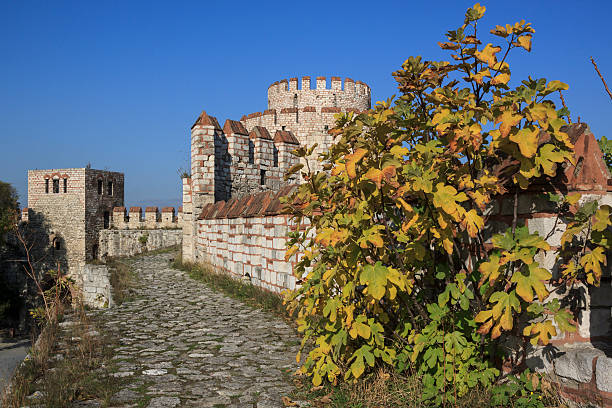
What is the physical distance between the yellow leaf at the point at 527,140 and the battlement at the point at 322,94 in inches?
968

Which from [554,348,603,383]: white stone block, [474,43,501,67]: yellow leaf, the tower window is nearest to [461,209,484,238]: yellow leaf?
[474,43,501,67]: yellow leaf

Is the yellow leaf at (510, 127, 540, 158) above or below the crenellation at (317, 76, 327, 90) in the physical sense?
below

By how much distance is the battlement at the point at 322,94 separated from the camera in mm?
26984

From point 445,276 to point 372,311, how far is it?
2.06ft

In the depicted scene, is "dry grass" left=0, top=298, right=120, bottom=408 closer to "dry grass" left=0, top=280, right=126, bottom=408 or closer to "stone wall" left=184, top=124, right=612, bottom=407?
"dry grass" left=0, top=280, right=126, bottom=408

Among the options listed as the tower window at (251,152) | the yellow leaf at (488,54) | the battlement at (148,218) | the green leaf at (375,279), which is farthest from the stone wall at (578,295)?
the battlement at (148,218)

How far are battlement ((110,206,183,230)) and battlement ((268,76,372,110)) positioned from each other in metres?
10.4

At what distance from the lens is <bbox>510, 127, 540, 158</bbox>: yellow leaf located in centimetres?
249

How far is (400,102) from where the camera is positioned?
3273 millimetres

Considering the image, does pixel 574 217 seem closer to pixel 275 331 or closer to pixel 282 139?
pixel 275 331

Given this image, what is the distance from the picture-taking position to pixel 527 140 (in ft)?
8.27

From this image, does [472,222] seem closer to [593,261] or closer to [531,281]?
[531,281]

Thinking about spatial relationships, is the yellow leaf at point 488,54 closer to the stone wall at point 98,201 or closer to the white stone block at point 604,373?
the white stone block at point 604,373

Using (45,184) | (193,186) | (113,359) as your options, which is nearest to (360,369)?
(113,359)
